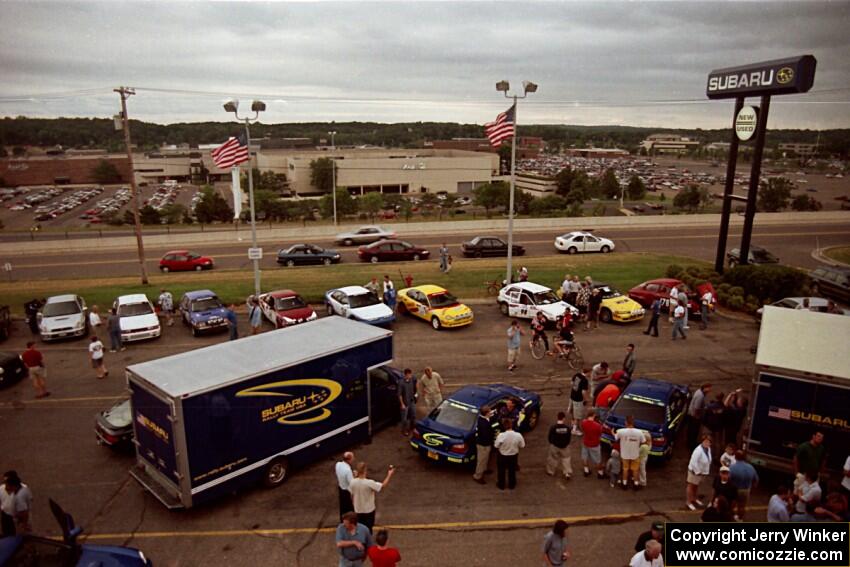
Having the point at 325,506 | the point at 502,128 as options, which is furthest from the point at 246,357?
the point at 502,128

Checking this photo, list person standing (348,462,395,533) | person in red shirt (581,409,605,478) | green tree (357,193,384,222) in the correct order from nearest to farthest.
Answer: person standing (348,462,395,533), person in red shirt (581,409,605,478), green tree (357,193,384,222)

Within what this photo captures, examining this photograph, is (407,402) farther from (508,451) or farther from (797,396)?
(797,396)

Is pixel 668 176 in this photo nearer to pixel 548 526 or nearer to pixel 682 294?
pixel 682 294

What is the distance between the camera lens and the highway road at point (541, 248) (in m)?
37.7

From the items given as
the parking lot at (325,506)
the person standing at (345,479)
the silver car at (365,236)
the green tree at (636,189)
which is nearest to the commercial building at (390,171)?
the green tree at (636,189)

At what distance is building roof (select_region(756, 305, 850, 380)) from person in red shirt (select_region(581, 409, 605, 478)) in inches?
129

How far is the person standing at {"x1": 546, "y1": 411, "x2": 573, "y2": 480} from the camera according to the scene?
11.2 meters

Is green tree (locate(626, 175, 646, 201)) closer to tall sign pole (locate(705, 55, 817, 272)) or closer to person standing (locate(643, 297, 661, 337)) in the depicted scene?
tall sign pole (locate(705, 55, 817, 272))

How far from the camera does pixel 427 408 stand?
49.1 ft

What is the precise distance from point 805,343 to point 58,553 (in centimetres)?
1309

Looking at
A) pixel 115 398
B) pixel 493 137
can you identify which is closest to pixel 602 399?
pixel 115 398

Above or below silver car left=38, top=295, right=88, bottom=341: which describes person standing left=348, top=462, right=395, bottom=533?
above

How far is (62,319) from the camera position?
72.1 ft

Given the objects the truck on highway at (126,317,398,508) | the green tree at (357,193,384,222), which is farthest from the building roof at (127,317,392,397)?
the green tree at (357,193,384,222)
